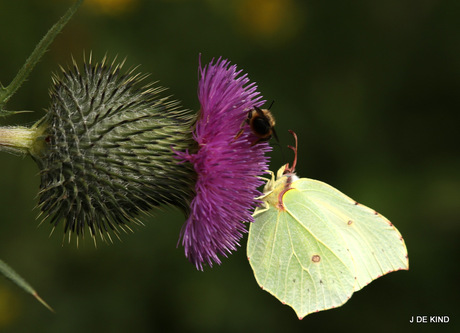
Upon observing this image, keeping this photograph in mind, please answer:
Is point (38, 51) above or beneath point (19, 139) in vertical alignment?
above

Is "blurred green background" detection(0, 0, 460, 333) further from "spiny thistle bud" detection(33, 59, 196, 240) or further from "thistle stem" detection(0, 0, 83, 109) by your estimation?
"thistle stem" detection(0, 0, 83, 109)

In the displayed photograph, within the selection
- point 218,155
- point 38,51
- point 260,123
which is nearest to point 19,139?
point 38,51

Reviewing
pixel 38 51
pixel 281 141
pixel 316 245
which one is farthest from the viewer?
pixel 281 141

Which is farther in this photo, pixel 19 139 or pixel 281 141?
pixel 281 141

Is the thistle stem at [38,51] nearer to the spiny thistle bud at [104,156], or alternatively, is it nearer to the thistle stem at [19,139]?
the thistle stem at [19,139]

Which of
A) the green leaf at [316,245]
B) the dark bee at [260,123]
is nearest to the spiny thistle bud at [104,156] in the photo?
the dark bee at [260,123]

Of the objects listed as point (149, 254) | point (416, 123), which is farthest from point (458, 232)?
point (149, 254)

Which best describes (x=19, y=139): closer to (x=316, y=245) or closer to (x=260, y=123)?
(x=260, y=123)

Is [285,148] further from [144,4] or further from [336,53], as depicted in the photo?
[144,4]
